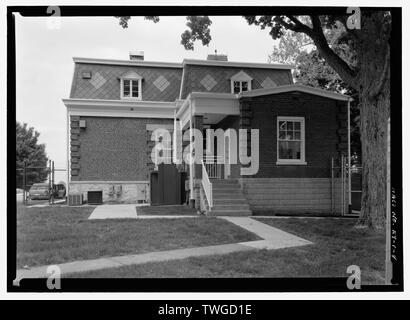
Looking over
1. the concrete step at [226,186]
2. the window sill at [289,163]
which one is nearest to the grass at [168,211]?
the concrete step at [226,186]

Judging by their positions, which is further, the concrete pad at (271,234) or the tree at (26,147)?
the concrete pad at (271,234)

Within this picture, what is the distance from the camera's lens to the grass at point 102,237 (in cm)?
404

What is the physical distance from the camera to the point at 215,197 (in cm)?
1027

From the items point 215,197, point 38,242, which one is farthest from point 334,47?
point 38,242

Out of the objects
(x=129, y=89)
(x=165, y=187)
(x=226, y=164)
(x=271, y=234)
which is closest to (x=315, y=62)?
(x=226, y=164)

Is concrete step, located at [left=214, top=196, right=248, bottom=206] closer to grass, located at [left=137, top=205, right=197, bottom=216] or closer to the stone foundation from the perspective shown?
grass, located at [left=137, top=205, right=197, bottom=216]

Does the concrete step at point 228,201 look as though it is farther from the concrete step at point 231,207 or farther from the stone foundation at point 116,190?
the stone foundation at point 116,190

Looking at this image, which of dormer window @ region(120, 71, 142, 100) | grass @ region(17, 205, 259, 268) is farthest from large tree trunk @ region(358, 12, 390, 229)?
dormer window @ region(120, 71, 142, 100)

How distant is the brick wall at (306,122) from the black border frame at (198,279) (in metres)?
6.96

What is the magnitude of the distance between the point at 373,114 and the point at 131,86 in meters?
10.6

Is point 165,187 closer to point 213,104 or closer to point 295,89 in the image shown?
point 213,104

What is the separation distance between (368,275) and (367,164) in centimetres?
389

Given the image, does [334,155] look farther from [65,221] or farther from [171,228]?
[65,221]

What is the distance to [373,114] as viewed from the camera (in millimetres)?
7422
